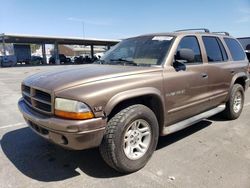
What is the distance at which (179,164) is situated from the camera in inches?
144

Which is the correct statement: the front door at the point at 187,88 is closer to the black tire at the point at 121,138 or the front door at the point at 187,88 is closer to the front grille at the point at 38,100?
the black tire at the point at 121,138

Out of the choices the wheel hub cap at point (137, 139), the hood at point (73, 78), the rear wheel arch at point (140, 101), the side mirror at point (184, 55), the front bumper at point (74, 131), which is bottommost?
the wheel hub cap at point (137, 139)

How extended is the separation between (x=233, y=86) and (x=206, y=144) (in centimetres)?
187

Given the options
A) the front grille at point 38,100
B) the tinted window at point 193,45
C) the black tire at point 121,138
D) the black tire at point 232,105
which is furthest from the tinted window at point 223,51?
the front grille at point 38,100

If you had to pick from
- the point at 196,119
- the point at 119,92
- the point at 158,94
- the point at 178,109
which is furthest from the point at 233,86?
the point at 119,92

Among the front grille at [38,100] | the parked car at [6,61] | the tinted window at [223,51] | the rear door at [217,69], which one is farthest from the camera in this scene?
the parked car at [6,61]

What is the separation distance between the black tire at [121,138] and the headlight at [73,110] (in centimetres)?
35

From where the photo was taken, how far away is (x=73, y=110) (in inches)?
116

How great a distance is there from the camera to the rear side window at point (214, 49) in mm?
4910

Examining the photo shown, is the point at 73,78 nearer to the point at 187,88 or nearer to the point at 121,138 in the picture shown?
the point at 121,138

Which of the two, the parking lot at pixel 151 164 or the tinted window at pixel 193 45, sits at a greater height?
the tinted window at pixel 193 45

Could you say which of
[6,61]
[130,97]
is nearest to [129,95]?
[130,97]

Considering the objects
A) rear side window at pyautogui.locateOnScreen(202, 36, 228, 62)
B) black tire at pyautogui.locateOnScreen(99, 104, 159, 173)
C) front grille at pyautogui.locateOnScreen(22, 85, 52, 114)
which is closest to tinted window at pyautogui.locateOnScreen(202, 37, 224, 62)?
rear side window at pyautogui.locateOnScreen(202, 36, 228, 62)

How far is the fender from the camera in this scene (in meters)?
3.08
